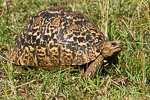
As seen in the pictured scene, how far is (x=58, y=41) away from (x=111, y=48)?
0.76 m

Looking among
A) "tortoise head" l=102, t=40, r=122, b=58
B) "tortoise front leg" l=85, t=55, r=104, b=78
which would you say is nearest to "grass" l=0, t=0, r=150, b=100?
"tortoise front leg" l=85, t=55, r=104, b=78

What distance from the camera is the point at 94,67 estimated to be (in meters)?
3.87

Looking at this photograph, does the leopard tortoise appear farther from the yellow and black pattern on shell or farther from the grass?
the grass

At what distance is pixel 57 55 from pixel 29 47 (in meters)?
Result: 0.47

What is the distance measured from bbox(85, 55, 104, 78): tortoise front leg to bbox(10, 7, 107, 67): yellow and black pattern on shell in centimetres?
10

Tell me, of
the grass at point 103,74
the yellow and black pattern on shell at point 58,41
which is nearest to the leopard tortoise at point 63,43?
the yellow and black pattern on shell at point 58,41

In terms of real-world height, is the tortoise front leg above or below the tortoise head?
below

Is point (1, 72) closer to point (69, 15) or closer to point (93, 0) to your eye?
point (69, 15)

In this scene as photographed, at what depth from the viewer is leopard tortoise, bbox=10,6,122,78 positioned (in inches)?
150

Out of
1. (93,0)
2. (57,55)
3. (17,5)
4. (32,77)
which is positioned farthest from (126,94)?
(17,5)

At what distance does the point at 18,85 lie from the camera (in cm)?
385

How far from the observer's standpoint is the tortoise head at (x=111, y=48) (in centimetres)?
379

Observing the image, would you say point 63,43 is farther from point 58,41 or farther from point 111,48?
point 111,48

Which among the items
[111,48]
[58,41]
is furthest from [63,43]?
[111,48]
